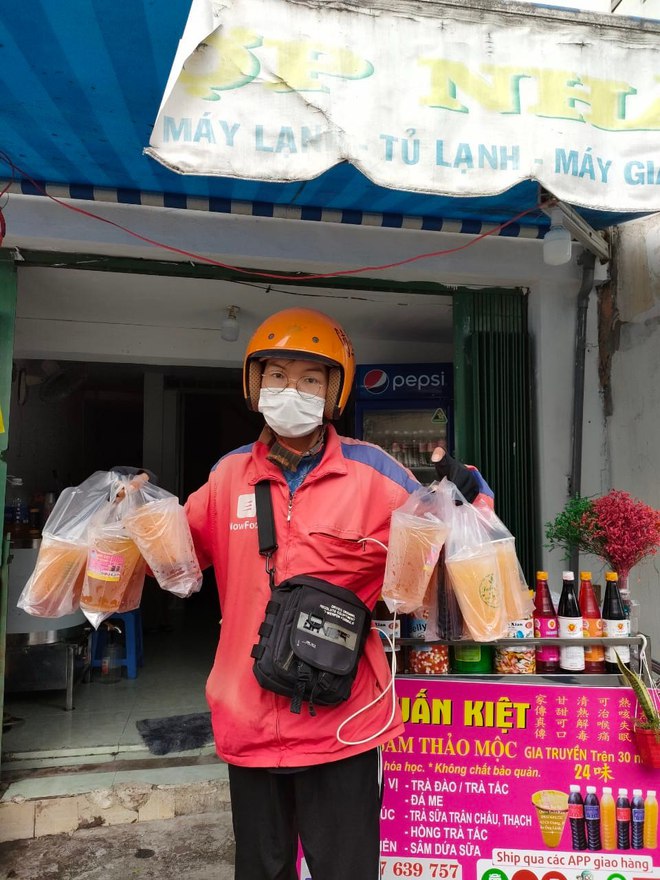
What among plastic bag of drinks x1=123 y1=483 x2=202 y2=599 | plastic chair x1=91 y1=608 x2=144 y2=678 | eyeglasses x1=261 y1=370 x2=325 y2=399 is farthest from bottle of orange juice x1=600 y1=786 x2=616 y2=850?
plastic chair x1=91 y1=608 x2=144 y2=678

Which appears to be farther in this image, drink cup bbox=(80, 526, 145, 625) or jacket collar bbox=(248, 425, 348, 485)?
jacket collar bbox=(248, 425, 348, 485)

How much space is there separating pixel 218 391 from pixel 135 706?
A: 433 centimetres

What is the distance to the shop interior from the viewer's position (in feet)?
12.6

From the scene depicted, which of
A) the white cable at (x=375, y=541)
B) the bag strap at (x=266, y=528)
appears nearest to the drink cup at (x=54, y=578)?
the bag strap at (x=266, y=528)

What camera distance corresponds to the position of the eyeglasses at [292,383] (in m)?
1.95

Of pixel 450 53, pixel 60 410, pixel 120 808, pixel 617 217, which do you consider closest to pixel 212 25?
pixel 450 53

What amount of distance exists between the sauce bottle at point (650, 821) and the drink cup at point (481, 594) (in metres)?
1.02

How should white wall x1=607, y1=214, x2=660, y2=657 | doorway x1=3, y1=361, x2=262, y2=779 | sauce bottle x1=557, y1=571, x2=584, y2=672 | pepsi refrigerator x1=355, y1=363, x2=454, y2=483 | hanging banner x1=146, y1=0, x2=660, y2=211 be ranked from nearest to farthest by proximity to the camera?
1. hanging banner x1=146, y1=0, x2=660, y2=211
2. sauce bottle x1=557, y1=571, x2=584, y2=672
3. white wall x1=607, y1=214, x2=660, y2=657
4. doorway x1=3, y1=361, x2=262, y2=779
5. pepsi refrigerator x1=355, y1=363, x2=454, y2=483

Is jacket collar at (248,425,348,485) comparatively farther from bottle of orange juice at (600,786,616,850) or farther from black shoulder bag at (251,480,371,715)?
bottle of orange juice at (600,786,616,850)

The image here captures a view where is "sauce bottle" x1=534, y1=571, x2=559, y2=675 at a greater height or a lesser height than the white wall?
lesser

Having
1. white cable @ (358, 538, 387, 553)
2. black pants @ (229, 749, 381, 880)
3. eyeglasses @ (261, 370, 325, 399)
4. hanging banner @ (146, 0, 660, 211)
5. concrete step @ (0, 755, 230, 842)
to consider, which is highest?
hanging banner @ (146, 0, 660, 211)

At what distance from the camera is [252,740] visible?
1.75 m

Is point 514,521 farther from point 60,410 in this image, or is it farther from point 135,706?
point 60,410

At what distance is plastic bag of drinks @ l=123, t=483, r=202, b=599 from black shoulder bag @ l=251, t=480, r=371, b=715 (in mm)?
284
